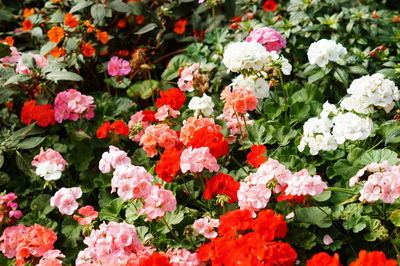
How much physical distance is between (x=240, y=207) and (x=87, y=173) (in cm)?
95

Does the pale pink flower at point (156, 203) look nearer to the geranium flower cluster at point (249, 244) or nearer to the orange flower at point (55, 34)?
the geranium flower cluster at point (249, 244)

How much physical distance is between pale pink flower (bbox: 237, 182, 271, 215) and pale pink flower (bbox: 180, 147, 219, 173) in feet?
0.53

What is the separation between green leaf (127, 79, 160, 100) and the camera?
116 inches

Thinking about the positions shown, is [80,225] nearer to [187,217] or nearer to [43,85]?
[187,217]

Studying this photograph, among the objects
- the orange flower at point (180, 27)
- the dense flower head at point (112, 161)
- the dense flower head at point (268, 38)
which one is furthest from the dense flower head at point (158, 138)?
the orange flower at point (180, 27)

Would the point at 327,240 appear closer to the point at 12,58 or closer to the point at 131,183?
the point at 131,183

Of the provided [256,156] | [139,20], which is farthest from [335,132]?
[139,20]

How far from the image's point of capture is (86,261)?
1867mm

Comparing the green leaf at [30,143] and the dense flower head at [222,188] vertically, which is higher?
the dense flower head at [222,188]

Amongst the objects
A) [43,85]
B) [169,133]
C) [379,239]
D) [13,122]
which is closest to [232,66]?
[169,133]

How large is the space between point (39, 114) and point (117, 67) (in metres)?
0.46

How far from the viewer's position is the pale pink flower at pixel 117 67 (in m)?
2.86

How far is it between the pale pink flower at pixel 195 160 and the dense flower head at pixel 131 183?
14 cm

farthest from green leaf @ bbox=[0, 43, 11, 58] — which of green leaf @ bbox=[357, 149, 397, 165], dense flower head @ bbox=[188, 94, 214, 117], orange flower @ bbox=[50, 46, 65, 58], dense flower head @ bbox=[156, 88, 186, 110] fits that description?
green leaf @ bbox=[357, 149, 397, 165]
